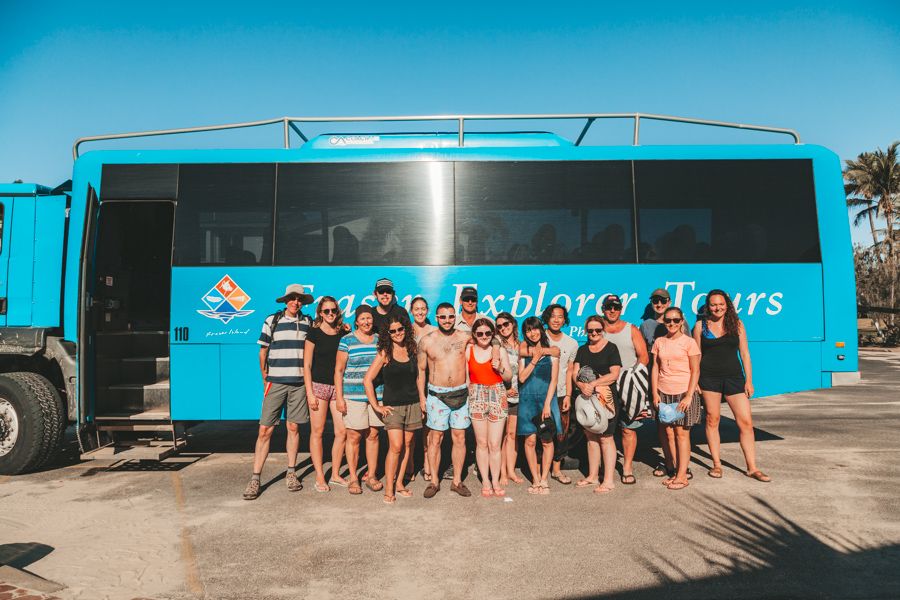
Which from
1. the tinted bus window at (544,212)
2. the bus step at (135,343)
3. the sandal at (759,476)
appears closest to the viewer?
the sandal at (759,476)

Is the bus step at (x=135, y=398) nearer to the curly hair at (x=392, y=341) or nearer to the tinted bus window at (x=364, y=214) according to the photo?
the tinted bus window at (x=364, y=214)

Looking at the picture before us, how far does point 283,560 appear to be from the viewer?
14.8ft

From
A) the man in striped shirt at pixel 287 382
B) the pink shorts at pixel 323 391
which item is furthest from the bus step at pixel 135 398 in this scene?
the pink shorts at pixel 323 391

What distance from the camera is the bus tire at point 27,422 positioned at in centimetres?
692

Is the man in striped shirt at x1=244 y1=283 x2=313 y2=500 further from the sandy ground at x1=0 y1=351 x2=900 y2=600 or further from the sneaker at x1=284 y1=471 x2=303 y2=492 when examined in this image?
the sandy ground at x1=0 y1=351 x2=900 y2=600

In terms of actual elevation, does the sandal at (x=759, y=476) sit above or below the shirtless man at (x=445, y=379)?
below

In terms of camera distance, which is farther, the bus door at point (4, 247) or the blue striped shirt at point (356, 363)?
the bus door at point (4, 247)

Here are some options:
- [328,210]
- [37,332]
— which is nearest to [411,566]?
[328,210]

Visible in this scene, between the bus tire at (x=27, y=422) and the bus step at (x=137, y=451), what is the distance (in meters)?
0.57

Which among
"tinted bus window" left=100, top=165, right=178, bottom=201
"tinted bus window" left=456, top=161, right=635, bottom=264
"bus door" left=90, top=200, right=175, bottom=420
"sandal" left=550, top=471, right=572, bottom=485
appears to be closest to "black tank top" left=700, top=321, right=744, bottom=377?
"tinted bus window" left=456, top=161, right=635, bottom=264

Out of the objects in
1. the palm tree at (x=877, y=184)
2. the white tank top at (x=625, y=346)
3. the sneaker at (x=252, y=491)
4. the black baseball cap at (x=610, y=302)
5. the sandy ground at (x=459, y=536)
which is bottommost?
the sandy ground at (x=459, y=536)

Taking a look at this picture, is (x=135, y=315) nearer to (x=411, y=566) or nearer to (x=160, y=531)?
(x=160, y=531)

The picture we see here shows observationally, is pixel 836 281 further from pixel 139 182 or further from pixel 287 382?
pixel 139 182

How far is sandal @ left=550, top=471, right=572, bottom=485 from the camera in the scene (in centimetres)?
645
